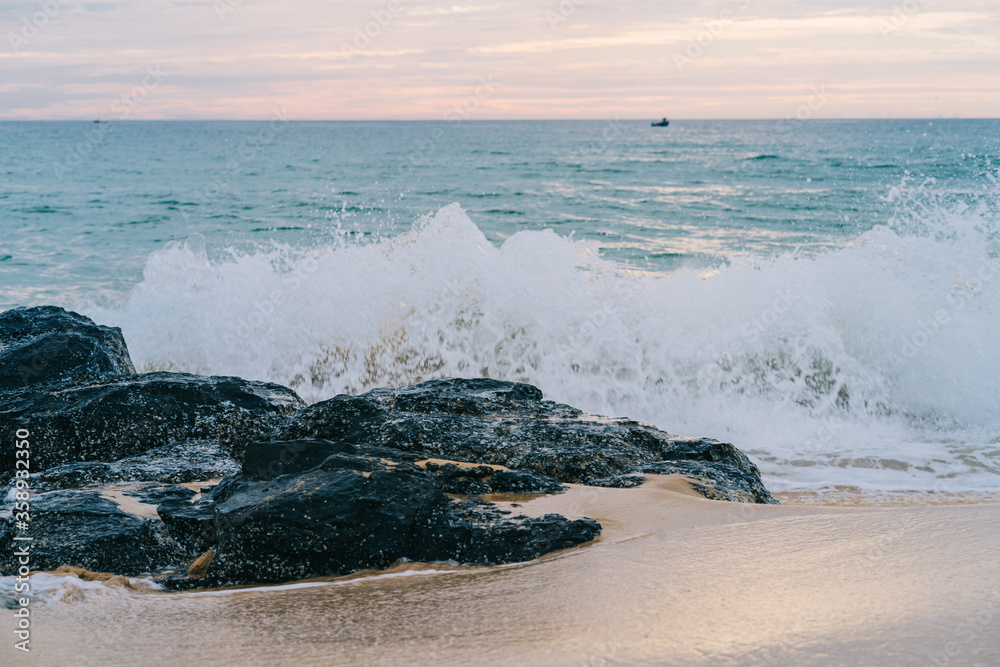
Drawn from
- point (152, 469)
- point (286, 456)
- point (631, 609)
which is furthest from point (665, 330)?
point (631, 609)

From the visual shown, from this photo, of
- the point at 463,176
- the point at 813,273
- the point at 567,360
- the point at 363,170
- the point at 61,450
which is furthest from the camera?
the point at 363,170

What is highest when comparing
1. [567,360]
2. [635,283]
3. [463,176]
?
[463,176]

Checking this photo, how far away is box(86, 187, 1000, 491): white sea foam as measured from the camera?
6.34 meters

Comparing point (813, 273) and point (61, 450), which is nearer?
point (61, 450)

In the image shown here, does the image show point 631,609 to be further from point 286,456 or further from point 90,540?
point 90,540

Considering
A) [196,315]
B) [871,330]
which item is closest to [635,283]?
[871,330]

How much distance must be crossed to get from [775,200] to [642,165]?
450 inches

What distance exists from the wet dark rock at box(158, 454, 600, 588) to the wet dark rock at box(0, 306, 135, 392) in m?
2.22

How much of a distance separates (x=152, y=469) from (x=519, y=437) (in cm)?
181

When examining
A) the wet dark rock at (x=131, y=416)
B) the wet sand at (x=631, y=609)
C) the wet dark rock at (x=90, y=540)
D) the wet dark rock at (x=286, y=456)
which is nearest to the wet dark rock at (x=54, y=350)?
the wet dark rock at (x=131, y=416)

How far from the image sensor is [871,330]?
732cm

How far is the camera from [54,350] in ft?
15.5

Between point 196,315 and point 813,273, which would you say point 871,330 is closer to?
point 813,273

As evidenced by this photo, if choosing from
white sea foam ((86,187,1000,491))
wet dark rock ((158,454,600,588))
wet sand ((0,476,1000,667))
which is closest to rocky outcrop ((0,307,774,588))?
wet dark rock ((158,454,600,588))
